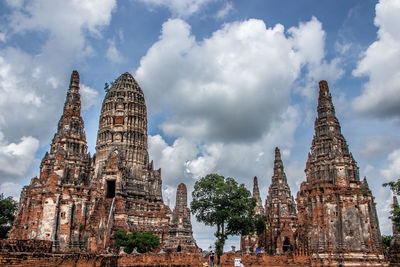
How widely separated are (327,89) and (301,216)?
15875 millimetres

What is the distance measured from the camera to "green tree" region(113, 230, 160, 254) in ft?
138

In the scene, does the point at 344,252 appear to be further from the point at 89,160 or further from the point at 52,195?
the point at 89,160

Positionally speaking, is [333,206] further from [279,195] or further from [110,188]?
[110,188]

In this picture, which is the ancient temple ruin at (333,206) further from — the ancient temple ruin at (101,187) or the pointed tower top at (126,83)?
the pointed tower top at (126,83)

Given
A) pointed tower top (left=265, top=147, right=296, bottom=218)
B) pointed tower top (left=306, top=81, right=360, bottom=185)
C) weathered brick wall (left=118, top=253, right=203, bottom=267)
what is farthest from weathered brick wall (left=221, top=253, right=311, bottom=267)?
pointed tower top (left=265, top=147, right=296, bottom=218)

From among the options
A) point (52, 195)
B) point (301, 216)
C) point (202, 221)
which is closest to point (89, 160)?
point (52, 195)

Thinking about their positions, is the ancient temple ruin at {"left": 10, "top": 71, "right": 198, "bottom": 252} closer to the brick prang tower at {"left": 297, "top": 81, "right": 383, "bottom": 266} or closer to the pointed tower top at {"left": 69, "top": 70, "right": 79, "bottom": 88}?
the pointed tower top at {"left": 69, "top": 70, "right": 79, "bottom": 88}

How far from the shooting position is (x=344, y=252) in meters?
36.4

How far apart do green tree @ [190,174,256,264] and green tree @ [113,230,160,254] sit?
6273 mm

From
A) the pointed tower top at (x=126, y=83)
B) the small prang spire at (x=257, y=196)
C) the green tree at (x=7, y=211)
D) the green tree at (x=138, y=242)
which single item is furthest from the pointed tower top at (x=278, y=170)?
the green tree at (x=7, y=211)

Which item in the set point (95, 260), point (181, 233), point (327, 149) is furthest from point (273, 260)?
point (95, 260)

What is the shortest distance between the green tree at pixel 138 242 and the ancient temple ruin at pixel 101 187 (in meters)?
1.76

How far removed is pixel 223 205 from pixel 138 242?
10.6 m

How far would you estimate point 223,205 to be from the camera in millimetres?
45250
